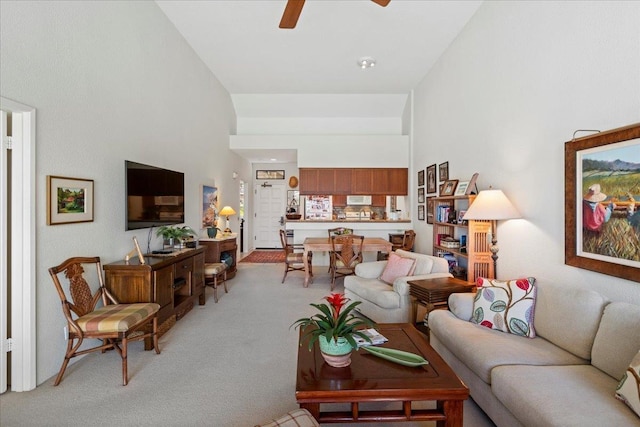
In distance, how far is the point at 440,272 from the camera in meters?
3.63

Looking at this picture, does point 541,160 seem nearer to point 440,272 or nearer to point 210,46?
point 440,272

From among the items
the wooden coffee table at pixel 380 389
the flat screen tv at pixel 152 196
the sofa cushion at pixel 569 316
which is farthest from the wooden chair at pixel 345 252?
the wooden coffee table at pixel 380 389

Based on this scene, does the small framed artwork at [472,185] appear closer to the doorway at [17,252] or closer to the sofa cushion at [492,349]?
the sofa cushion at [492,349]

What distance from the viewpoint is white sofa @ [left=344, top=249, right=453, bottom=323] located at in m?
3.36

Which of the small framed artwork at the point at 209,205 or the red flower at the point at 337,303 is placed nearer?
the red flower at the point at 337,303

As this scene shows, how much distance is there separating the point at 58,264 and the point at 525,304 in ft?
11.5

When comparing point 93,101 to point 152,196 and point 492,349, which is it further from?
point 492,349

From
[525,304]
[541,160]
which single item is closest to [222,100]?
[541,160]

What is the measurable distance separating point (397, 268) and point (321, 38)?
324 cm

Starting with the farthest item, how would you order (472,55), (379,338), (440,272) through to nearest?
1. (472,55)
2. (440,272)
3. (379,338)

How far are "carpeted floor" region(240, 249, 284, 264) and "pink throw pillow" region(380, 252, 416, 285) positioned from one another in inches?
166

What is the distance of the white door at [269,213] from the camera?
998cm

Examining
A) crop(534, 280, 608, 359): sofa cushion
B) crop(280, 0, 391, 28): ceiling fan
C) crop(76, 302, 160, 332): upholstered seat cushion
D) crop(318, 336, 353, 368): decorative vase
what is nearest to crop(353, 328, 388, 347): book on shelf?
crop(318, 336, 353, 368): decorative vase

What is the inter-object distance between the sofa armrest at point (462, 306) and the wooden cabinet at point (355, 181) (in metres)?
4.58
